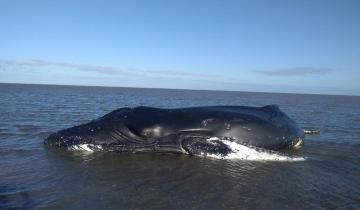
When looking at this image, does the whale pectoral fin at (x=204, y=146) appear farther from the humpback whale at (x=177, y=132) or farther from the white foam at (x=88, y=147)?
the white foam at (x=88, y=147)

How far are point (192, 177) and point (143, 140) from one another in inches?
92.5

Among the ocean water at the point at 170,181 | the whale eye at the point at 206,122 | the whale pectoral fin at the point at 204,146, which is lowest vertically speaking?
the ocean water at the point at 170,181

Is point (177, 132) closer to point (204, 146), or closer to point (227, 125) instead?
point (204, 146)

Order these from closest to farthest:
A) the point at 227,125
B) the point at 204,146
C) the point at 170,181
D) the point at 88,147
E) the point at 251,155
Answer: the point at 170,181 < the point at 251,155 < the point at 204,146 < the point at 227,125 < the point at 88,147

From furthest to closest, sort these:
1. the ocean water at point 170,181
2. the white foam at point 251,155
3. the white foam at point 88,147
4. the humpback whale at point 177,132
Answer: the white foam at point 88,147 < the humpback whale at point 177,132 < the white foam at point 251,155 < the ocean water at point 170,181

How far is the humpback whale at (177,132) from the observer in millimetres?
9945

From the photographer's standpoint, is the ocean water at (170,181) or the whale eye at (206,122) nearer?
the ocean water at (170,181)

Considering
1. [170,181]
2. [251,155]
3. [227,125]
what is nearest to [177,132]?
[227,125]

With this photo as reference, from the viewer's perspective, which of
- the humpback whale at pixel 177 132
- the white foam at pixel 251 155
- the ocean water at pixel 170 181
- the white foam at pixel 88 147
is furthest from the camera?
the white foam at pixel 88 147

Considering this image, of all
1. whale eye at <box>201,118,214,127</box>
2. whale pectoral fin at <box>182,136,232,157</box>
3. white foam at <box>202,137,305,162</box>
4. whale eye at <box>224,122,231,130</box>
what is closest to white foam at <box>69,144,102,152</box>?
whale pectoral fin at <box>182,136,232,157</box>

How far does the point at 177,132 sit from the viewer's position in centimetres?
997

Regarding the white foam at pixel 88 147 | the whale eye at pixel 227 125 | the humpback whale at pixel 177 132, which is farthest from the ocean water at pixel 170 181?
the whale eye at pixel 227 125

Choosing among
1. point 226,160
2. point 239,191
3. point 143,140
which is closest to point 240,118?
point 226,160

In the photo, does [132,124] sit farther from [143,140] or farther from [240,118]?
[240,118]
